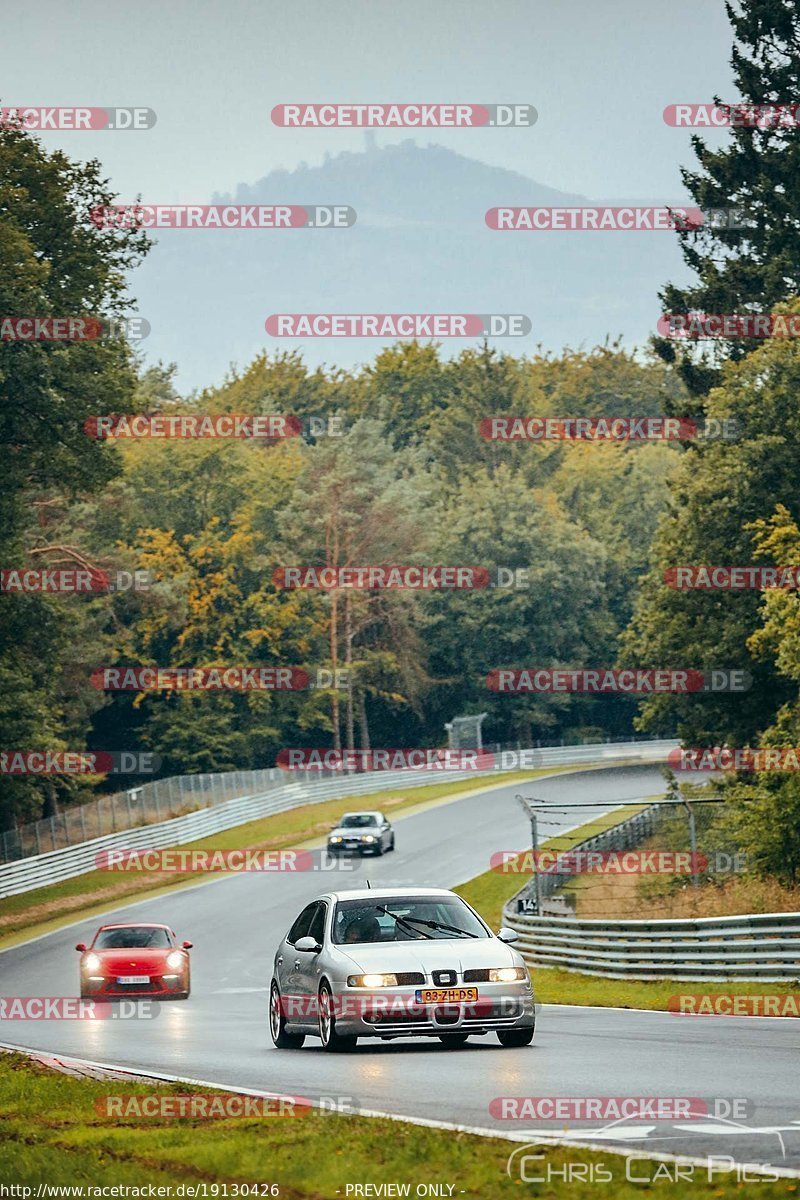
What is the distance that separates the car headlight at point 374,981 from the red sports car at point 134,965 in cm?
1090

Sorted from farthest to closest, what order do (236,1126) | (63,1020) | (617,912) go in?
(617,912) → (63,1020) → (236,1126)

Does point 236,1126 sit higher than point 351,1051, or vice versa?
point 236,1126

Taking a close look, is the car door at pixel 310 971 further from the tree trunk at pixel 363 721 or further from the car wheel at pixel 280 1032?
the tree trunk at pixel 363 721

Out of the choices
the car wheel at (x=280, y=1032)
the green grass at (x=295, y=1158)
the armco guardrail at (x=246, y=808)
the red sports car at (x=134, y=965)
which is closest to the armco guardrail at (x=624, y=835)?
the armco guardrail at (x=246, y=808)

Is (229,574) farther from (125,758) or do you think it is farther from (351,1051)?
(351,1051)

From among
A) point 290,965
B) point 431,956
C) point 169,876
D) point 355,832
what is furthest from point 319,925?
point 169,876

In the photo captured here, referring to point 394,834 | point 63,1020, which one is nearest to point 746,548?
point 394,834

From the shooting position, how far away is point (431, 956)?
15.1 meters

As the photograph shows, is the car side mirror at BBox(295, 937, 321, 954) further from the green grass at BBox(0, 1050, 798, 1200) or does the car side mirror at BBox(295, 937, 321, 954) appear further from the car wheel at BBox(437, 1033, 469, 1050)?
the green grass at BBox(0, 1050, 798, 1200)

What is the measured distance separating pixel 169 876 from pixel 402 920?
39729 millimetres

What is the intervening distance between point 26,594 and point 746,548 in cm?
1856

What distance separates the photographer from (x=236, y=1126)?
10289mm

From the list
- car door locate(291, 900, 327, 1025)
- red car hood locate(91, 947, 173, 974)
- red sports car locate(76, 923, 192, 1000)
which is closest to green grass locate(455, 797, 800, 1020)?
red sports car locate(76, 923, 192, 1000)

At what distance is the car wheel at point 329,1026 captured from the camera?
15352mm
